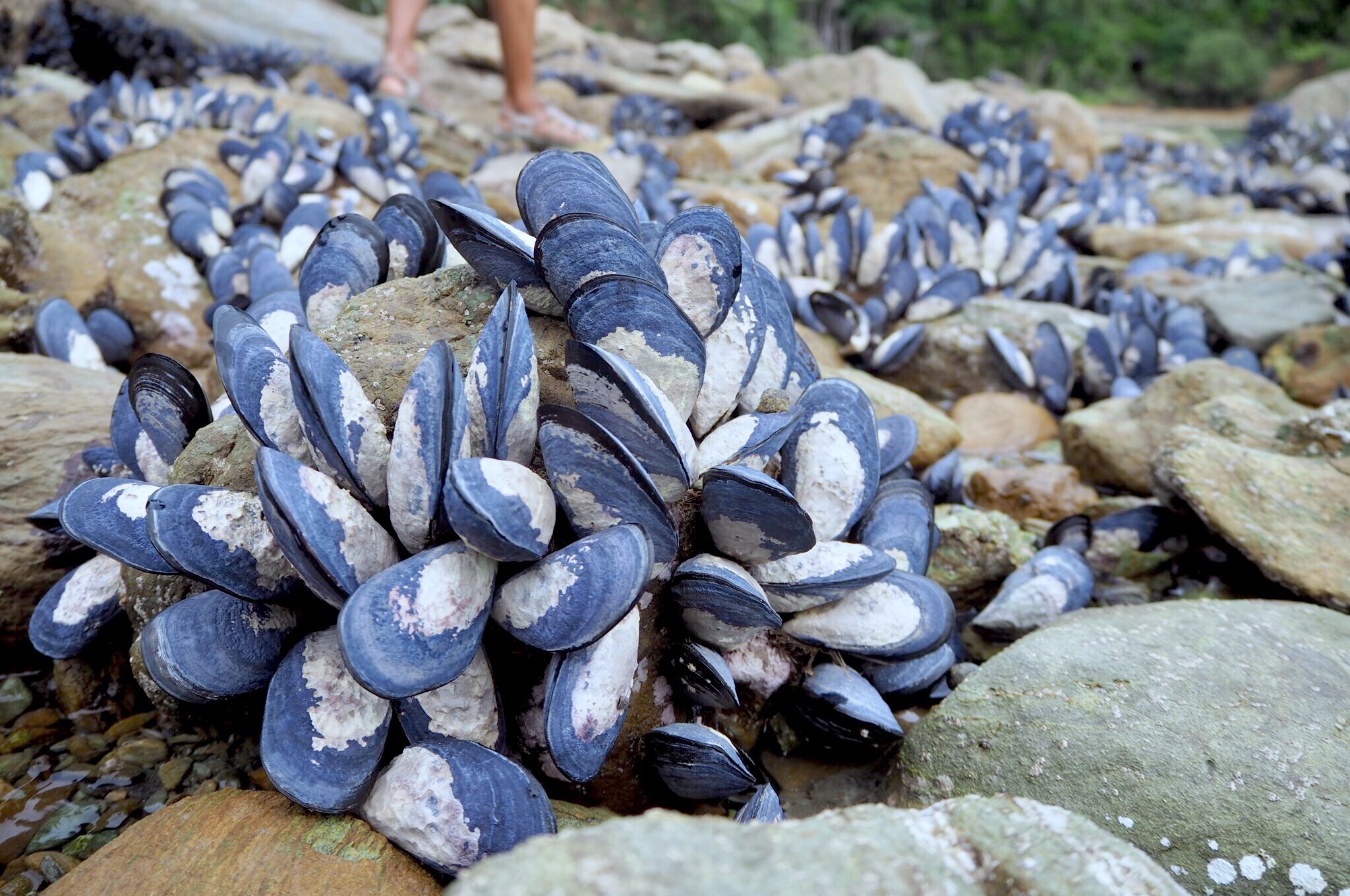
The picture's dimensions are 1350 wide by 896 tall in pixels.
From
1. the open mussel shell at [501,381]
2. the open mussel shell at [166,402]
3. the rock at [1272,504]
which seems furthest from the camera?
the rock at [1272,504]

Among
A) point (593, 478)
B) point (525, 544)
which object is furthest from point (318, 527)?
point (593, 478)

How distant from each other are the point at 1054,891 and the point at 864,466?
961mm

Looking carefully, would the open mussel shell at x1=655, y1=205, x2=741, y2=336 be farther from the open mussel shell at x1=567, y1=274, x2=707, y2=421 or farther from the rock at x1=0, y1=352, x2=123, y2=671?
the rock at x1=0, y1=352, x2=123, y2=671

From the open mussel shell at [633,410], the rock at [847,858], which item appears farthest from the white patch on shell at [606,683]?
the rock at [847,858]

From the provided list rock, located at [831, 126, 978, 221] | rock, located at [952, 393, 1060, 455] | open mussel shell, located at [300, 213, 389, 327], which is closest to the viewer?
open mussel shell, located at [300, 213, 389, 327]

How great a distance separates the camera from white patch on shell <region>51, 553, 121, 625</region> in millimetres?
1619

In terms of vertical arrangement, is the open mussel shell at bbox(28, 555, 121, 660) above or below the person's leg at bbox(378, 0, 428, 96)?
below

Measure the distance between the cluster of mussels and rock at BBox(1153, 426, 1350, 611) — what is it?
3.00 feet

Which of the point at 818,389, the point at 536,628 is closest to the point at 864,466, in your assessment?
the point at 818,389

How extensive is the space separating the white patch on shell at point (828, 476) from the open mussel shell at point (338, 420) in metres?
0.80

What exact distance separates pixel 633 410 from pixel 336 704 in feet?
2.10

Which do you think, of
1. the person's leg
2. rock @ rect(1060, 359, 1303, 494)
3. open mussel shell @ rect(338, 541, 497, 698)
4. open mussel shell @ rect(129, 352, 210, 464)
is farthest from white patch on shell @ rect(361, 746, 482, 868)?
the person's leg

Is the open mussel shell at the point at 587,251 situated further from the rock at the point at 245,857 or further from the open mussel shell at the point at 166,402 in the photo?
the rock at the point at 245,857

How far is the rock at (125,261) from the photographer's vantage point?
10.1 feet
